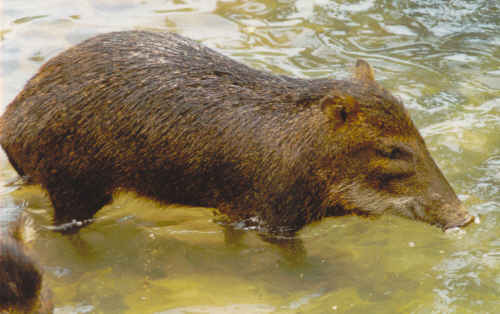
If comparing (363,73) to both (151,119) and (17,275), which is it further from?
(17,275)

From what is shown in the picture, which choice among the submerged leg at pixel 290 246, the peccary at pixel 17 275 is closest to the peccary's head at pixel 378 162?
the submerged leg at pixel 290 246

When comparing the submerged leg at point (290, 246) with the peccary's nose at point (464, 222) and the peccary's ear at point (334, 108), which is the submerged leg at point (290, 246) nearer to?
the peccary's ear at point (334, 108)

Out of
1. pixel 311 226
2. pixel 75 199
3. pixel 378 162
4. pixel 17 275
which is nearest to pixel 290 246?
pixel 311 226

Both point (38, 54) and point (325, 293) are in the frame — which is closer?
point (325, 293)

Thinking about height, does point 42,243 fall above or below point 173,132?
below

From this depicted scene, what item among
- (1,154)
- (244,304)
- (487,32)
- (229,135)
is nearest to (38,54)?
(1,154)

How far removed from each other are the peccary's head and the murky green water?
633 millimetres

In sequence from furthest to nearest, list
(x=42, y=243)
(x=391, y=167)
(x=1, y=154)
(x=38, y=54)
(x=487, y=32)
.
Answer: (x=487, y=32) → (x=38, y=54) → (x=1, y=154) → (x=42, y=243) → (x=391, y=167)

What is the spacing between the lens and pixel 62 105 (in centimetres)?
450

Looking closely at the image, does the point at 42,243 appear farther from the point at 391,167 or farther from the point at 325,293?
the point at 391,167

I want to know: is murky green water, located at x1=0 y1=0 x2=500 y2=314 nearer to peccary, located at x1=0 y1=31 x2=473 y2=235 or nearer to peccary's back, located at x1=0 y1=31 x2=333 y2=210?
peccary, located at x1=0 y1=31 x2=473 y2=235

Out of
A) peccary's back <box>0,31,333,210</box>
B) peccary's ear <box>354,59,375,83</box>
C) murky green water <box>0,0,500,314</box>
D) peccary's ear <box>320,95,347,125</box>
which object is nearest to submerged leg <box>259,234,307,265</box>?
murky green water <box>0,0,500,314</box>

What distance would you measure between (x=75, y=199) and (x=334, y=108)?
1884mm

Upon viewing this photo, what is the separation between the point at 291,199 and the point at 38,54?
4.02 m
